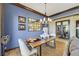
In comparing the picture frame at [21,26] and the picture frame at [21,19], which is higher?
the picture frame at [21,19]

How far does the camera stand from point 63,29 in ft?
5.59

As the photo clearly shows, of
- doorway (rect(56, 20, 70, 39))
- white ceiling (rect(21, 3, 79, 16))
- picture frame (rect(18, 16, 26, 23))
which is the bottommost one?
doorway (rect(56, 20, 70, 39))

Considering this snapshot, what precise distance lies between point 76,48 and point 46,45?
477mm

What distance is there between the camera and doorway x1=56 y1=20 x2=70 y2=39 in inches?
64.6

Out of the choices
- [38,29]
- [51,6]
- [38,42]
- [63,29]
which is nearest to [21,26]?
[38,29]

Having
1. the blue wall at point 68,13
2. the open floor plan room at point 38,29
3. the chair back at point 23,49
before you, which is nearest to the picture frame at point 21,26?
the open floor plan room at point 38,29

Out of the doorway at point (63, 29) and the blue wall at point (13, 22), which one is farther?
the doorway at point (63, 29)

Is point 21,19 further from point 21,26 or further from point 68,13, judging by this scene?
point 68,13

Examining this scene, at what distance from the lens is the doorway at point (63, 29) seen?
164cm

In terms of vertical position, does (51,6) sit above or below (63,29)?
above

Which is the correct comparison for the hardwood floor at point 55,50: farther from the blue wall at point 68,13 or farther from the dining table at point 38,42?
the blue wall at point 68,13

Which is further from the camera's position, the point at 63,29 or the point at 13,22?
the point at 63,29

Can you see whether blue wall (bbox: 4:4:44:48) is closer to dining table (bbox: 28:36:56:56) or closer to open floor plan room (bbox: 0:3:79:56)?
open floor plan room (bbox: 0:3:79:56)

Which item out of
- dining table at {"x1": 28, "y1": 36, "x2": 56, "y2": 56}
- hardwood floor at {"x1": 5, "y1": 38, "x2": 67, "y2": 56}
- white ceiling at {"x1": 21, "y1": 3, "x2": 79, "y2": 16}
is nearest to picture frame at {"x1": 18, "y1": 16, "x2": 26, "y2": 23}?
Answer: white ceiling at {"x1": 21, "y1": 3, "x2": 79, "y2": 16}
